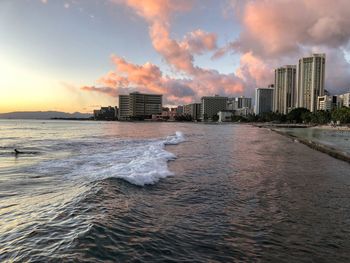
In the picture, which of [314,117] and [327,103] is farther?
[327,103]

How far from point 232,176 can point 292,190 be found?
2.95 m

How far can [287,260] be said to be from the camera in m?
4.92

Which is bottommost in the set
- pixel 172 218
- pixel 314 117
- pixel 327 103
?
pixel 172 218

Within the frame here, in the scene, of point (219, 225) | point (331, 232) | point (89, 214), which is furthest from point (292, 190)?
point (89, 214)

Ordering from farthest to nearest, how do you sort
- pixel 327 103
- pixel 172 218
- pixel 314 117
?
pixel 327 103
pixel 314 117
pixel 172 218

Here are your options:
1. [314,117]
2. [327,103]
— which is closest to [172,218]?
[314,117]

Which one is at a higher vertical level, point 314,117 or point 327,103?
point 327,103

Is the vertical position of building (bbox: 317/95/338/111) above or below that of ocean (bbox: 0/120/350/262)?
above

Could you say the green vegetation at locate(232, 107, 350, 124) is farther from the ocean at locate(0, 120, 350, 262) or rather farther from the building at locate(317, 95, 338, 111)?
the ocean at locate(0, 120, 350, 262)

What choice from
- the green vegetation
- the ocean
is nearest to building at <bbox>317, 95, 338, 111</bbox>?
the green vegetation

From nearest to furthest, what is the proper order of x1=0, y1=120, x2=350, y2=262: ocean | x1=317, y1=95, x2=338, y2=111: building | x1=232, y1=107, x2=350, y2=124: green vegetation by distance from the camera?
x1=0, y1=120, x2=350, y2=262: ocean
x1=232, y1=107, x2=350, y2=124: green vegetation
x1=317, y1=95, x2=338, y2=111: building

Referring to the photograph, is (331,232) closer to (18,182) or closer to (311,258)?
(311,258)

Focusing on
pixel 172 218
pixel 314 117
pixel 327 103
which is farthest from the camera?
pixel 327 103

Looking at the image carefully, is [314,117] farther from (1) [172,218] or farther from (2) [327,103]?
(1) [172,218]
